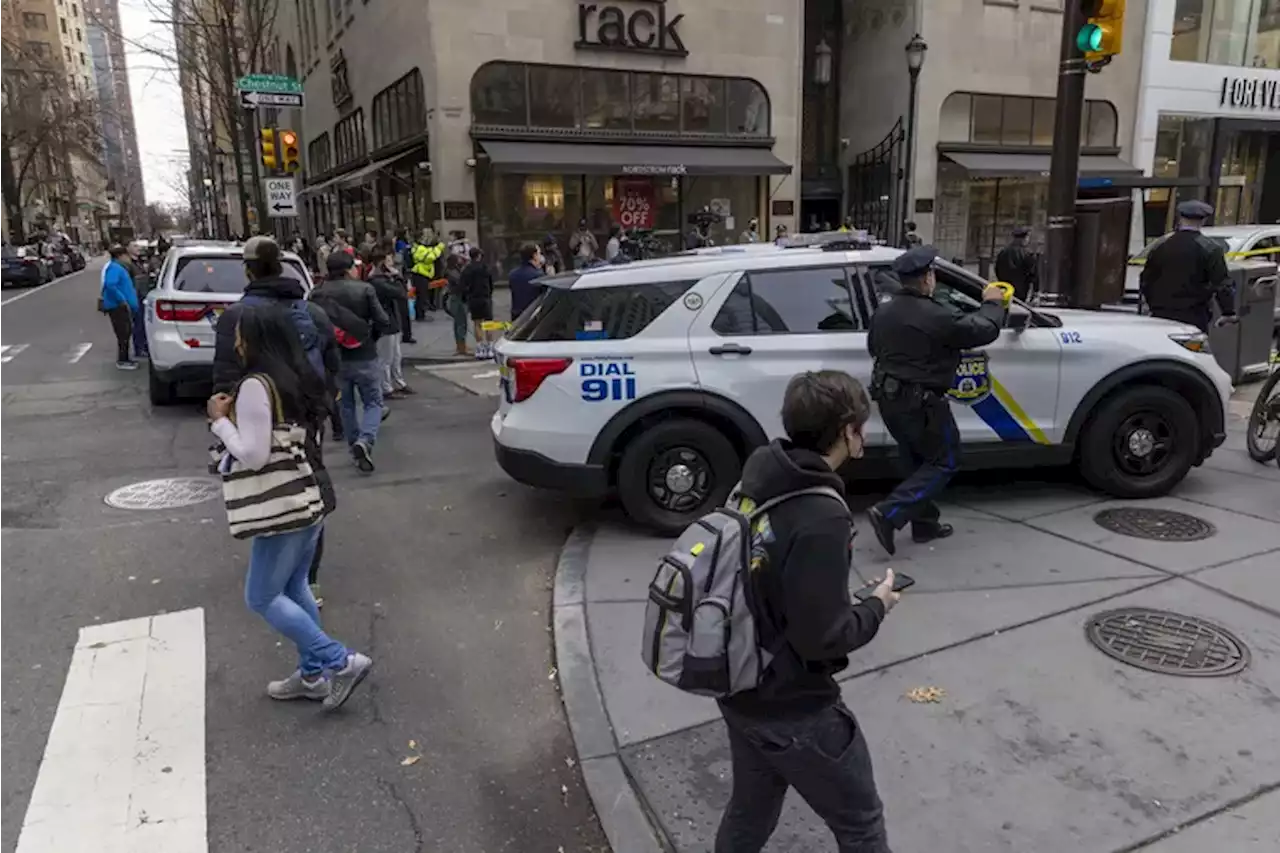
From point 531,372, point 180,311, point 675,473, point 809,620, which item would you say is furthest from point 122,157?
point 809,620

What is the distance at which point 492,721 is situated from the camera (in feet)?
12.6

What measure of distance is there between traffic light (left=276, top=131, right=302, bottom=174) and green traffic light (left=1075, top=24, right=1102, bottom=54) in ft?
50.3

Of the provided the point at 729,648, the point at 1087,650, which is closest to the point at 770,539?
the point at 729,648

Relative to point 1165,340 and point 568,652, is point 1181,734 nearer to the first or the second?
point 568,652

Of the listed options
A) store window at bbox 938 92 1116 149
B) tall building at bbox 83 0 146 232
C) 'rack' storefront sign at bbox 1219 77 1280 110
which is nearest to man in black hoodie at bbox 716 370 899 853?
store window at bbox 938 92 1116 149

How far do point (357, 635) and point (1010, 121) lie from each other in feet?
87.4

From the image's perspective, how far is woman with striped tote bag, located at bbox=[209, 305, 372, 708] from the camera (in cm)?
351

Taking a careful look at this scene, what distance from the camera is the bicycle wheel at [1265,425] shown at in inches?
273

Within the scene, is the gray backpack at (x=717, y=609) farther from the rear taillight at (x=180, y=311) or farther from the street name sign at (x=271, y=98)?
the street name sign at (x=271, y=98)

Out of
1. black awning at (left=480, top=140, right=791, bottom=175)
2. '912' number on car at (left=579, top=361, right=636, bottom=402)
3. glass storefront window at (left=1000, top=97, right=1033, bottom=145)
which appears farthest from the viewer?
glass storefront window at (left=1000, top=97, right=1033, bottom=145)

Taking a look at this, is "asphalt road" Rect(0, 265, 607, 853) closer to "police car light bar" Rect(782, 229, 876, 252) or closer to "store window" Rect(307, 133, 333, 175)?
"police car light bar" Rect(782, 229, 876, 252)

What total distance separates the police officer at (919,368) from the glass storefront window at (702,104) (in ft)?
62.0

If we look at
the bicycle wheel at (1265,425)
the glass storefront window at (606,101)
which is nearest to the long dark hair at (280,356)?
the bicycle wheel at (1265,425)

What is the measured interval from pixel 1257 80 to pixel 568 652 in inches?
1336
